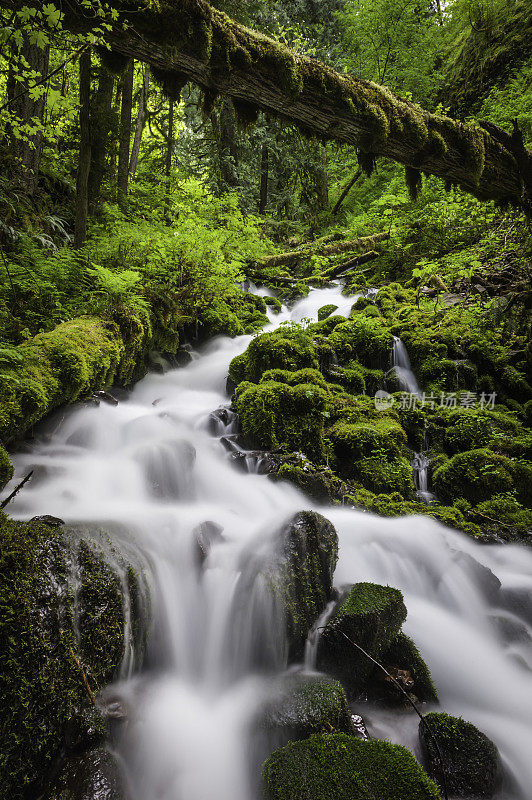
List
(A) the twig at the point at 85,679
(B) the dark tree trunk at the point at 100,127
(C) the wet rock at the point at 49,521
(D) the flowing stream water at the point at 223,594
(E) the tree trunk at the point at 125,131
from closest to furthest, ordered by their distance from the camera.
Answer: (A) the twig at the point at 85,679 < (D) the flowing stream water at the point at 223,594 < (C) the wet rock at the point at 49,521 < (B) the dark tree trunk at the point at 100,127 < (E) the tree trunk at the point at 125,131

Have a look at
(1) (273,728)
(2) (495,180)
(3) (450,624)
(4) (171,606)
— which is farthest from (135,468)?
(2) (495,180)

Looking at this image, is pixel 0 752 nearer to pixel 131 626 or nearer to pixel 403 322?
pixel 131 626

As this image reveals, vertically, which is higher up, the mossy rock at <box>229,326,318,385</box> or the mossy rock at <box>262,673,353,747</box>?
the mossy rock at <box>229,326,318,385</box>

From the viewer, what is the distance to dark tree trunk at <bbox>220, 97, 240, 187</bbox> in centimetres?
1452

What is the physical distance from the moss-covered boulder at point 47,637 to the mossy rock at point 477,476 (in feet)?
17.0

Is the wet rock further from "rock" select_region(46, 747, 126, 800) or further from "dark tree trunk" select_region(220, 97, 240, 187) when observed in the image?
"dark tree trunk" select_region(220, 97, 240, 187)

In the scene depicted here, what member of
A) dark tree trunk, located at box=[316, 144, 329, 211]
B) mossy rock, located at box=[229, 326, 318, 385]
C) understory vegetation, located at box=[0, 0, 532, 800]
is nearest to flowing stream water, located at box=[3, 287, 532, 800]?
understory vegetation, located at box=[0, 0, 532, 800]

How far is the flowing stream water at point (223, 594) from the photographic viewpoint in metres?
2.74

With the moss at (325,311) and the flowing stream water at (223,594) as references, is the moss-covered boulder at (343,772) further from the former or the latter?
the moss at (325,311)

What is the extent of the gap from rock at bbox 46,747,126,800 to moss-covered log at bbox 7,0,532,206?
4.92 metres

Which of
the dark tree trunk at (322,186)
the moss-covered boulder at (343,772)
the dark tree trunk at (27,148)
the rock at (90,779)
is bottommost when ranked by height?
the moss-covered boulder at (343,772)

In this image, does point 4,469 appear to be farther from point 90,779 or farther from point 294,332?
point 294,332

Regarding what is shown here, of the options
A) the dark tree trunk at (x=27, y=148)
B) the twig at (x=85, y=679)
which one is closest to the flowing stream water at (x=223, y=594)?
the twig at (x=85, y=679)

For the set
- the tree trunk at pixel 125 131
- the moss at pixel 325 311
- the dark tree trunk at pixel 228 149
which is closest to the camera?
the tree trunk at pixel 125 131
